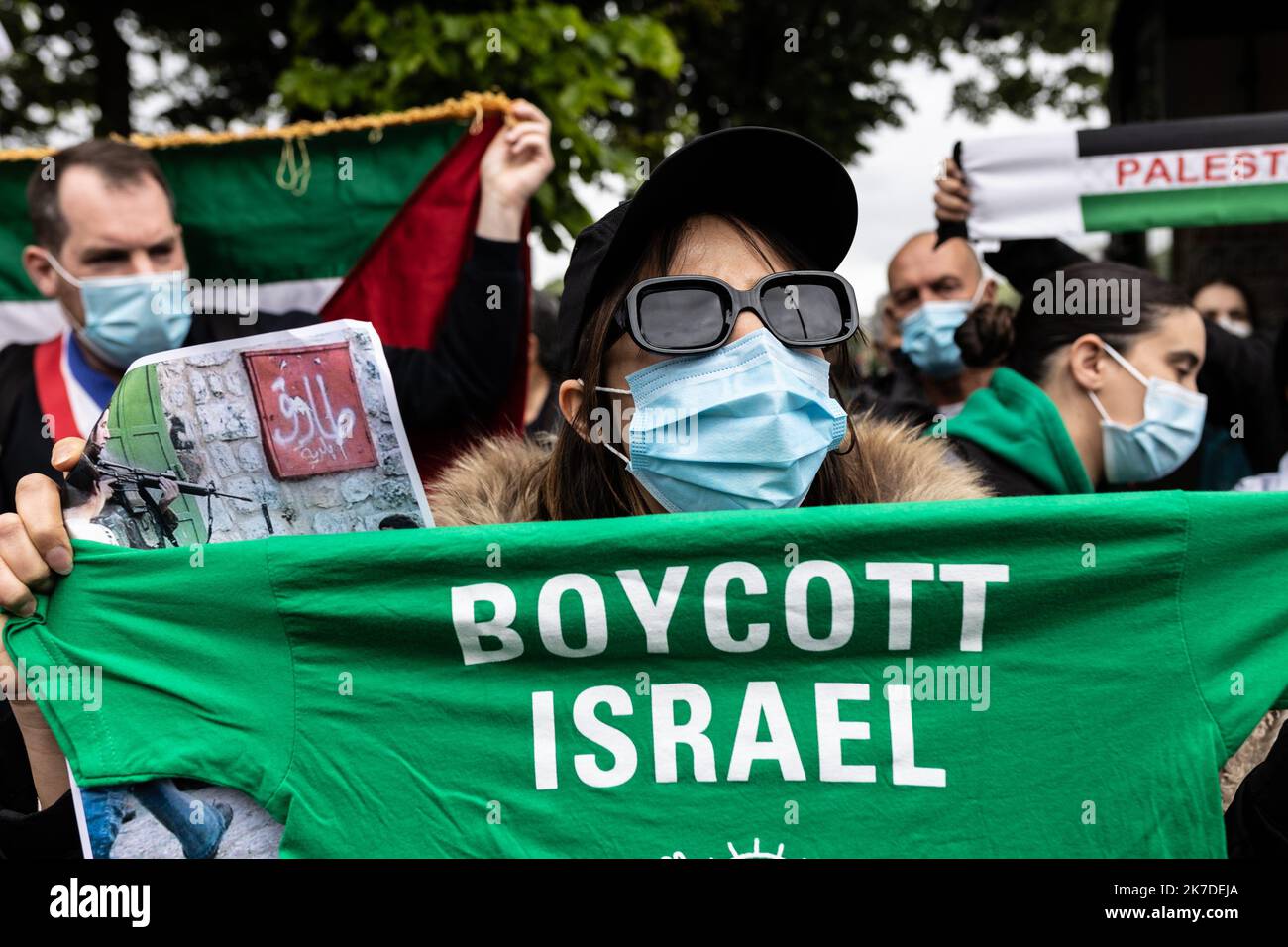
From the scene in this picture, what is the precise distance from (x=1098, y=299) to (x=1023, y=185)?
85 cm

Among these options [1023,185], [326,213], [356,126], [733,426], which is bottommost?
[733,426]

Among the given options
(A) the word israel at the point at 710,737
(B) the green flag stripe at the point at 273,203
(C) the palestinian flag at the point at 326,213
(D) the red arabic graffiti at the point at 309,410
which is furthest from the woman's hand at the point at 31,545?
(B) the green flag stripe at the point at 273,203

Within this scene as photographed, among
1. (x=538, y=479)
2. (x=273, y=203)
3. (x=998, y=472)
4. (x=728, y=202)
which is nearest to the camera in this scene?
(x=728, y=202)

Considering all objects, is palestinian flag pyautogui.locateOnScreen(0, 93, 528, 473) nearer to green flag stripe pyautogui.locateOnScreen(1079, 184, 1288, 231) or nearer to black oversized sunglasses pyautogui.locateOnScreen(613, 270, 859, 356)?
green flag stripe pyautogui.locateOnScreen(1079, 184, 1288, 231)

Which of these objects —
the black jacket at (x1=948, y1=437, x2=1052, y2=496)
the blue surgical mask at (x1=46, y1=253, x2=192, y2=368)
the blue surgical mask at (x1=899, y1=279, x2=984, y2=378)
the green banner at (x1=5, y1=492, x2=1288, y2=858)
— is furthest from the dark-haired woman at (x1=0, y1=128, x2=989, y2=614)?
the blue surgical mask at (x1=899, y1=279, x2=984, y2=378)

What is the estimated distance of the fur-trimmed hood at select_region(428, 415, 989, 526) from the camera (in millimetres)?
2127

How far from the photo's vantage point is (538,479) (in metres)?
2.18

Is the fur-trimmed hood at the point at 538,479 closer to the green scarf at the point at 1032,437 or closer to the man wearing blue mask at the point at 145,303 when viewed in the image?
the green scarf at the point at 1032,437

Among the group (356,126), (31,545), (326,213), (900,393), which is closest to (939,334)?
(900,393)

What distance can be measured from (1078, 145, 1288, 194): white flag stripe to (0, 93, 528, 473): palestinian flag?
205 centimetres

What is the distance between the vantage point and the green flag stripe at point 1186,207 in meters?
3.91

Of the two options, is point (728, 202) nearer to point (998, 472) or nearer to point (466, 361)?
point (998, 472)

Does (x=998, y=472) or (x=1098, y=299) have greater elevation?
(x=1098, y=299)
